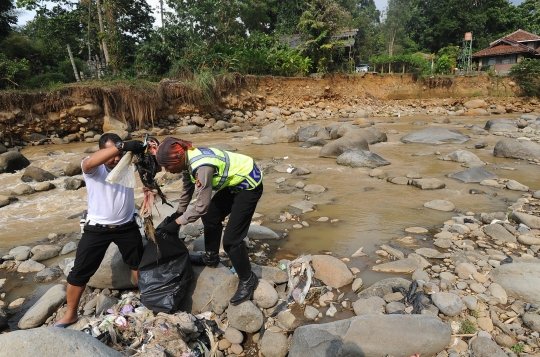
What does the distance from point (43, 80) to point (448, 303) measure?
17.2 metres

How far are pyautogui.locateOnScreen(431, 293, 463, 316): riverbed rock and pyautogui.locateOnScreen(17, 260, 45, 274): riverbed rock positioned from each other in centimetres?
420

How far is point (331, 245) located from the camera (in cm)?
452

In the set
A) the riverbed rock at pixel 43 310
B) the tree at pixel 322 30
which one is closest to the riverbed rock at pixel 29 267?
the riverbed rock at pixel 43 310

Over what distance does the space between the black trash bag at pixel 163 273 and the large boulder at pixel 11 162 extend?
825 cm

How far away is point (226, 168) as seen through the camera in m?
2.84

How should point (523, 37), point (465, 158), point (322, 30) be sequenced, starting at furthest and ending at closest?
point (523, 37) < point (322, 30) < point (465, 158)

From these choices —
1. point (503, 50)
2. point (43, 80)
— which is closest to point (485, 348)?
point (43, 80)

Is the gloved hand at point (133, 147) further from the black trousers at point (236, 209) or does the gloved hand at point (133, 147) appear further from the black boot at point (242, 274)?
the black boot at point (242, 274)

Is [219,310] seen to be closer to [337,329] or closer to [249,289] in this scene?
[249,289]

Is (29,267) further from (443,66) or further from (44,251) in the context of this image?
(443,66)

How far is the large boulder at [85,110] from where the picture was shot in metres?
13.3

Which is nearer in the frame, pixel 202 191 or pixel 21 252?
pixel 202 191

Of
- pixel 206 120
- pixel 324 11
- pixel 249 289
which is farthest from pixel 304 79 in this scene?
pixel 249 289

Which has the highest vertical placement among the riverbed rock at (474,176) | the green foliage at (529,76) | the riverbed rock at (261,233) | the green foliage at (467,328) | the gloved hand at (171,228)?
the green foliage at (529,76)
